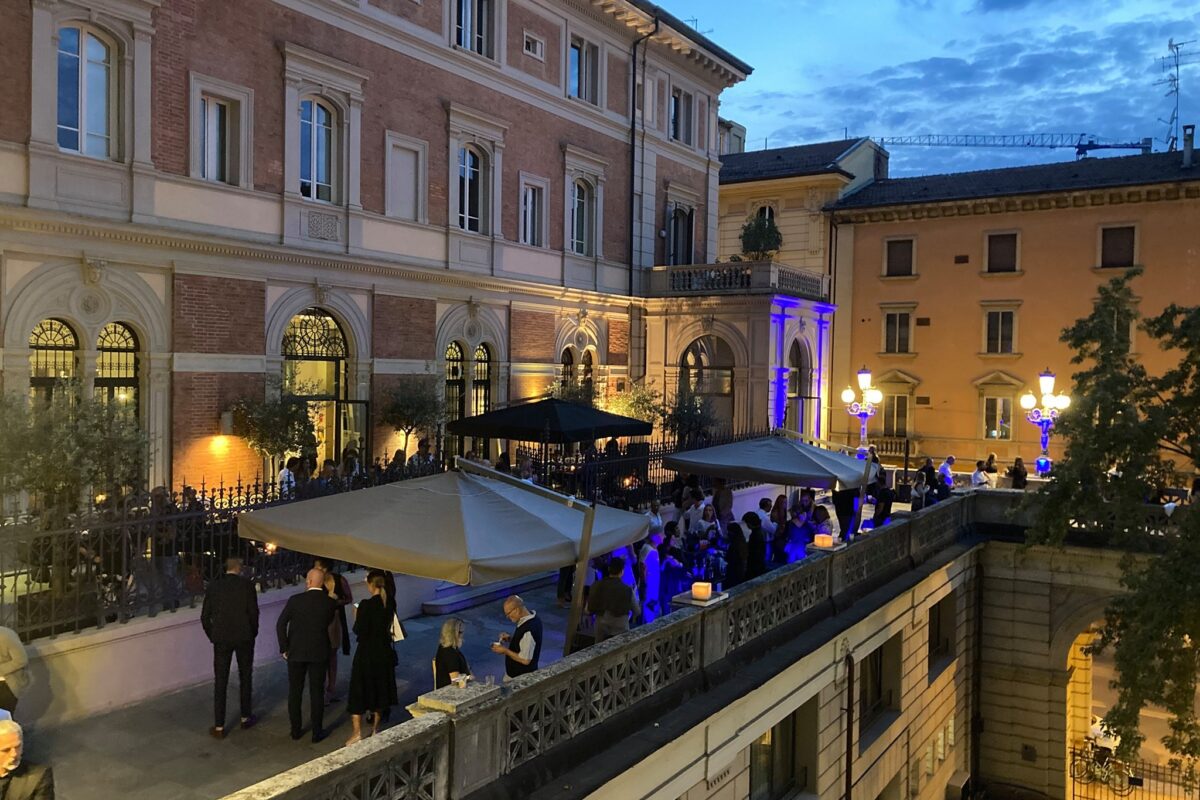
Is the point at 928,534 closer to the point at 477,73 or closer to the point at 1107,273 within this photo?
the point at 477,73

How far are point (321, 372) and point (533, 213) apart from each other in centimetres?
823

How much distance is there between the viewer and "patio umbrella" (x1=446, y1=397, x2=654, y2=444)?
15336 millimetres

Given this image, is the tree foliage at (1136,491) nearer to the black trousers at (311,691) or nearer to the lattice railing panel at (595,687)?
the lattice railing panel at (595,687)

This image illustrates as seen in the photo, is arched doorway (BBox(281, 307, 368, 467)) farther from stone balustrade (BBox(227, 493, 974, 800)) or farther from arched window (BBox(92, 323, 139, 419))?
stone balustrade (BBox(227, 493, 974, 800))

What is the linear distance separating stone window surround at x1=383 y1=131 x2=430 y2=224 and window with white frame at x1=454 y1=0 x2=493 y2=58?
2.98 meters

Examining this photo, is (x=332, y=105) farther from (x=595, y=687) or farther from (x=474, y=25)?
(x=595, y=687)

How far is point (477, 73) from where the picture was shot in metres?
22.3

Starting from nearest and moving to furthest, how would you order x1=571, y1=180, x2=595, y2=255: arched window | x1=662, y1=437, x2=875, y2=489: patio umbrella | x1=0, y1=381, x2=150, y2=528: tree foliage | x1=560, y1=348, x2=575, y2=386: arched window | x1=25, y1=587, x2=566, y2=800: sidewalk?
x1=25, y1=587, x2=566, y2=800: sidewalk → x1=0, y1=381, x2=150, y2=528: tree foliage → x1=662, y1=437, x2=875, y2=489: patio umbrella → x1=560, y1=348, x2=575, y2=386: arched window → x1=571, y1=180, x2=595, y2=255: arched window

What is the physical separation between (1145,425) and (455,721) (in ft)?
40.5

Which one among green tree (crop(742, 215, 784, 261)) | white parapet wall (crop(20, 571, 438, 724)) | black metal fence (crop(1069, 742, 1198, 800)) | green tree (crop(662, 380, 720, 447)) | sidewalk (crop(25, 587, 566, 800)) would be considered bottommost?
black metal fence (crop(1069, 742, 1198, 800))

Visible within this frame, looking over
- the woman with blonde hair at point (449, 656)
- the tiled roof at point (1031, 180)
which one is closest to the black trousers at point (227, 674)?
the woman with blonde hair at point (449, 656)

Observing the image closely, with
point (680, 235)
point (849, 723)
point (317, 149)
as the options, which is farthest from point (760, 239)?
point (849, 723)

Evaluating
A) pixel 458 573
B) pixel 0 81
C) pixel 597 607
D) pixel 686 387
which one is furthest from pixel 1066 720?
pixel 0 81

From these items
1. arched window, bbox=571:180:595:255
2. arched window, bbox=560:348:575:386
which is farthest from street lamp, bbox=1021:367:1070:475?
arched window, bbox=571:180:595:255
